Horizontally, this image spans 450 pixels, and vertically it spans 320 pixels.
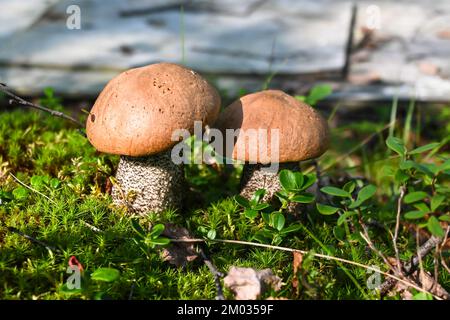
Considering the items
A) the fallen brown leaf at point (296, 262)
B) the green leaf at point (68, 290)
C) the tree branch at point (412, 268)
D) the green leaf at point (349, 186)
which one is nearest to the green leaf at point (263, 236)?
the fallen brown leaf at point (296, 262)

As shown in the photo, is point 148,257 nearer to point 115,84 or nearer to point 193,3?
point 115,84

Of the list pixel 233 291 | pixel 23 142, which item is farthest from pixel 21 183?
pixel 233 291

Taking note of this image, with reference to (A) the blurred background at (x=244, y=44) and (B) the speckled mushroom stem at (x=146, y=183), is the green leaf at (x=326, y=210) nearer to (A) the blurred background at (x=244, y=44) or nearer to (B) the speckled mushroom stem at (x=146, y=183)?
(B) the speckled mushroom stem at (x=146, y=183)

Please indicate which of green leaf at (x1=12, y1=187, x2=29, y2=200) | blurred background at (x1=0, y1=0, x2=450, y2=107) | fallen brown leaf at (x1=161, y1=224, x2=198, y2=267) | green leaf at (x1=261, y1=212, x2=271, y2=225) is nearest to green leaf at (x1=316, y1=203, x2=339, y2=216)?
green leaf at (x1=261, y1=212, x2=271, y2=225)

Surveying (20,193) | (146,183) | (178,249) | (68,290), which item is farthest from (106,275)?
(20,193)

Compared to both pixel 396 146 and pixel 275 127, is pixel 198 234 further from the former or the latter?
pixel 396 146
